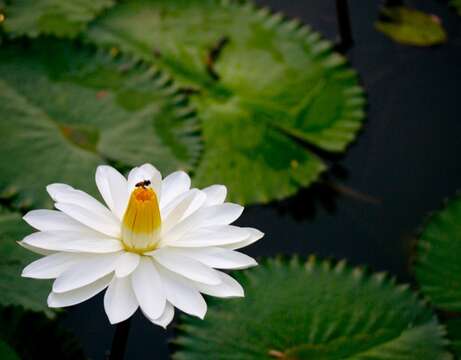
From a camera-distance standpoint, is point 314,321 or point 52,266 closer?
point 52,266

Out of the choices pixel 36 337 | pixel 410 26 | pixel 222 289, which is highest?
pixel 410 26

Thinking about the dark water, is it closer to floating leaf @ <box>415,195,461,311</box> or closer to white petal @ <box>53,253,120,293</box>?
floating leaf @ <box>415,195,461,311</box>

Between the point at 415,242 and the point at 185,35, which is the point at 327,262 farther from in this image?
the point at 185,35

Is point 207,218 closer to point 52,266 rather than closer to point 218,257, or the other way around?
point 218,257

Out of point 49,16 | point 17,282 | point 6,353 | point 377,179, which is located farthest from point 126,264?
point 49,16

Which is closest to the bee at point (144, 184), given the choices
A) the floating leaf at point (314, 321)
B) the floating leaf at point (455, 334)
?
the floating leaf at point (314, 321)

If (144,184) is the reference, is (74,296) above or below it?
below

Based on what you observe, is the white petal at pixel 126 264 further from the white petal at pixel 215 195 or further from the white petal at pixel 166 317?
the white petal at pixel 215 195
